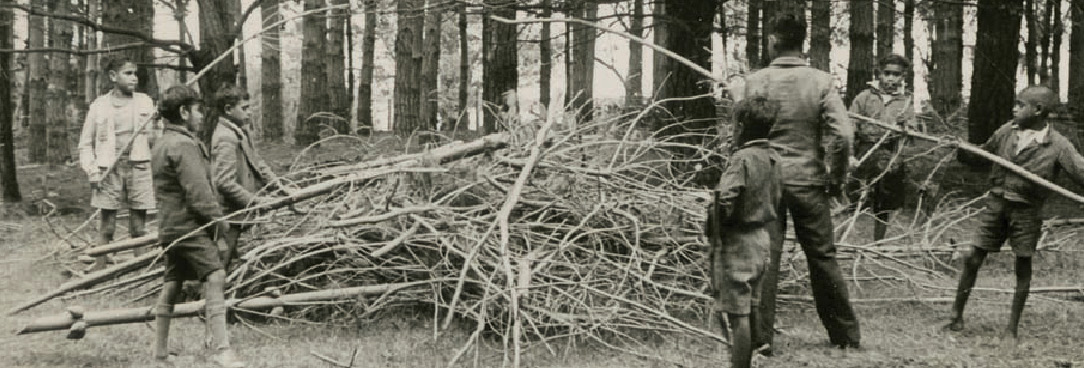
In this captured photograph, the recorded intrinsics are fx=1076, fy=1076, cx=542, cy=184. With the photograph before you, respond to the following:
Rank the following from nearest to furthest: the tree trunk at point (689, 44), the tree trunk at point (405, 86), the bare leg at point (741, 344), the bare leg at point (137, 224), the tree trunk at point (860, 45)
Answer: the bare leg at point (741, 344), the bare leg at point (137, 224), the tree trunk at point (689, 44), the tree trunk at point (860, 45), the tree trunk at point (405, 86)

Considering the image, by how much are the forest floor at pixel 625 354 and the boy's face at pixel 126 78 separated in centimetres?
148

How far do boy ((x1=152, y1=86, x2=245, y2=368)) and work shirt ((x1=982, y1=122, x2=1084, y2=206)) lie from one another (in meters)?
4.51

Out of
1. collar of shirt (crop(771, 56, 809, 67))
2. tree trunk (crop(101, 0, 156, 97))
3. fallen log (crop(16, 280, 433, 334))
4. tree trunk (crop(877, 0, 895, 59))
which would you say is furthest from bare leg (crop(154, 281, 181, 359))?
tree trunk (crop(877, 0, 895, 59))

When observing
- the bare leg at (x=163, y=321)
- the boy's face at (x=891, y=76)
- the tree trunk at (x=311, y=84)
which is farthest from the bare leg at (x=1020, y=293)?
the tree trunk at (x=311, y=84)

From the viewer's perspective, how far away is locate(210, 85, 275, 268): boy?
22.1ft

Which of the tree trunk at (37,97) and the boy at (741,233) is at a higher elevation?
the tree trunk at (37,97)

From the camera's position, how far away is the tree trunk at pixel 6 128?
13.7 metres

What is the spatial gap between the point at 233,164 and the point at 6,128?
9.08 metres

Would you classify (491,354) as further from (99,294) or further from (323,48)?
(323,48)

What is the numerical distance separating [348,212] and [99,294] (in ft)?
6.44

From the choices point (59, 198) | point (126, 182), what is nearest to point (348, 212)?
point (126, 182)

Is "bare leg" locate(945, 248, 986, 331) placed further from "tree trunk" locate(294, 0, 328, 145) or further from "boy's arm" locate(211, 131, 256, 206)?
"tree trunk" locate(294, 0, 328, 145)

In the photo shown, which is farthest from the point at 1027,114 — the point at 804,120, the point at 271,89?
the point at 271,89

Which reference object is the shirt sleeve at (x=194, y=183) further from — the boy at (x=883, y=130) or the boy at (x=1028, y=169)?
the boy at (x=883, y=130)
